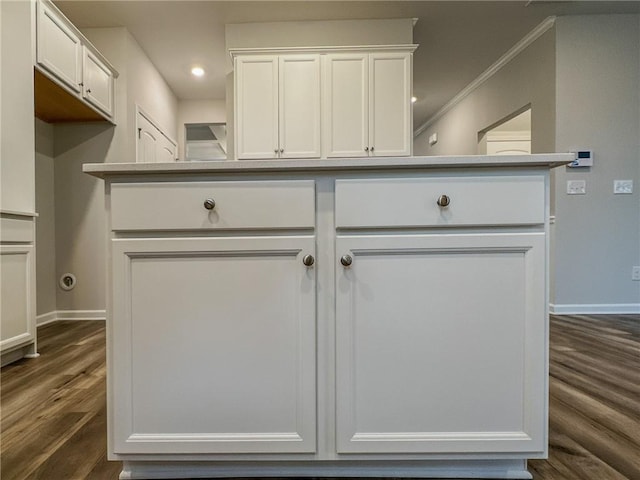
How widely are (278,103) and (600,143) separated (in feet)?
9.10

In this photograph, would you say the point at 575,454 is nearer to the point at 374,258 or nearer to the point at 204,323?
the point at 374,258

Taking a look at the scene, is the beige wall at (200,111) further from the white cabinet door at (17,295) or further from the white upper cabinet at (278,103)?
the white cabinet door at (17,295)

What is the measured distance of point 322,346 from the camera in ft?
2.88

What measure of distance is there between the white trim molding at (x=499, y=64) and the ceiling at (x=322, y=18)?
2.4 inches

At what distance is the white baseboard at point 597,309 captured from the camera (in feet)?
10.1

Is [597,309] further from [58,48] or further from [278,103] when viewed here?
[58,48]

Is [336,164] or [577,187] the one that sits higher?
[577,187]

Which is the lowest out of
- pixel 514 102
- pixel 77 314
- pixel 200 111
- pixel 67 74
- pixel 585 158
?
pixel 77 314

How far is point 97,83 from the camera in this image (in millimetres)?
2828

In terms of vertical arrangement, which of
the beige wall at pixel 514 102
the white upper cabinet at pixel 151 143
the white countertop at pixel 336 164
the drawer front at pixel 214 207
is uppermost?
the beige wall at pixel 514 102

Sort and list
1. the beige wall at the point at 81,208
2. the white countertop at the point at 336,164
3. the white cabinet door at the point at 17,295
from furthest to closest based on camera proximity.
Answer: the beige wall at the point at 81,208
the white cabinet door at the point at 17,295
the white countertop at the point at 336,164

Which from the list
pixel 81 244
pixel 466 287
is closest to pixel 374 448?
pixel 466 287

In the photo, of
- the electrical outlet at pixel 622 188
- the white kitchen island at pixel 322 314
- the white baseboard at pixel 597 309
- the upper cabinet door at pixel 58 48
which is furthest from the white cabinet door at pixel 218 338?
the electrical outlet at pixel 622 188

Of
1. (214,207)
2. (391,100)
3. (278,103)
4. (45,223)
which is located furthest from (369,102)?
(45,223)
